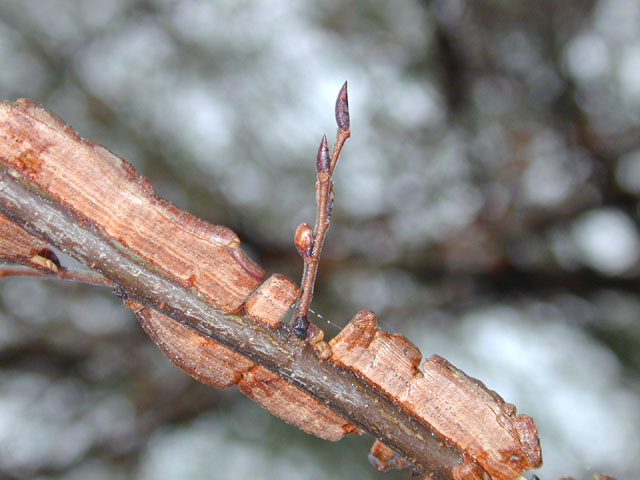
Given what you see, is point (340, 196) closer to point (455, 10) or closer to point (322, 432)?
point (455, 10)

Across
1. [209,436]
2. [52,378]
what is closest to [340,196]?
[209,436]

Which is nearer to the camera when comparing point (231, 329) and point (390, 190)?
point (231, 329)

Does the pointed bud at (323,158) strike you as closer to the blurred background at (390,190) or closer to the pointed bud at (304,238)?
the pointed bud at (304,238)

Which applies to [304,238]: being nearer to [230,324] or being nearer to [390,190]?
[230,324]

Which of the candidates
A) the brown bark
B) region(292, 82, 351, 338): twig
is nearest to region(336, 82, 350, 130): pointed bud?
region(292, 82, 351, 338): twig

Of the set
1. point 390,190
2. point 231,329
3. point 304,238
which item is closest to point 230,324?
point 231,329
